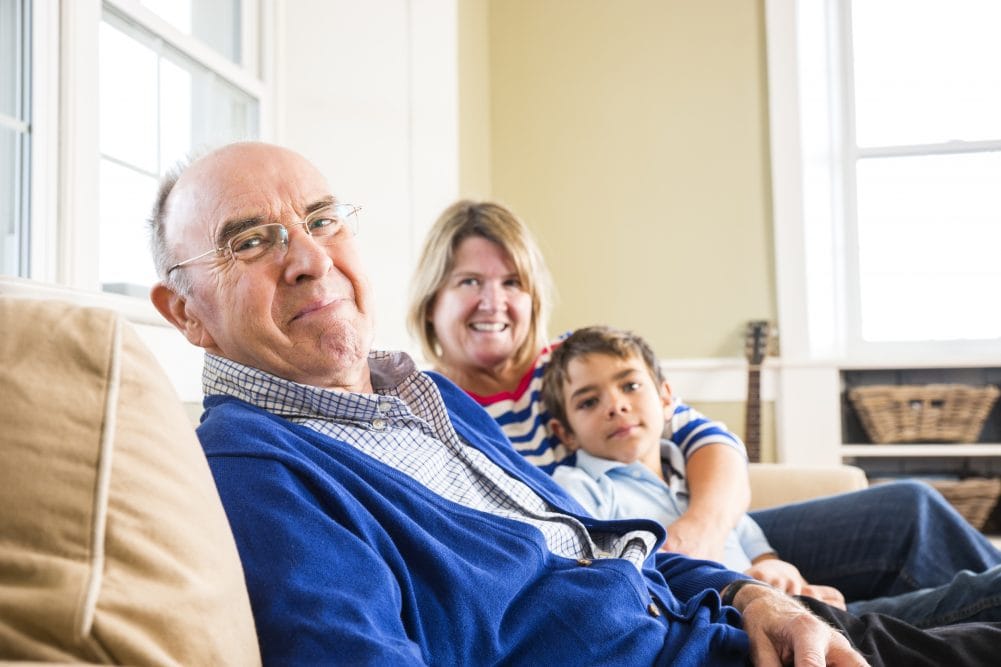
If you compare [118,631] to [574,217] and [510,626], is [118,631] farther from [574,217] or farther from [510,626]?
[574,217]

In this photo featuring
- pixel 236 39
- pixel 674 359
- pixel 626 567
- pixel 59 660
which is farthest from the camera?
pixel 674 359

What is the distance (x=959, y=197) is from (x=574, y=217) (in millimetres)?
1709

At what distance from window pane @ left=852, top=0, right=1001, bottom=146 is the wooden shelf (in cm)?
139

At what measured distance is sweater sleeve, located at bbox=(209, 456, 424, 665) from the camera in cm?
82

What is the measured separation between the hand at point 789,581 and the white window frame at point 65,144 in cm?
136

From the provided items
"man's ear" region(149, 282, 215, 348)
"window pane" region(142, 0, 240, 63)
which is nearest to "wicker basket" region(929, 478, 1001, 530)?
"window pane" region(142, 0, 240, 63)

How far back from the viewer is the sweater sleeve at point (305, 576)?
2.69 ft

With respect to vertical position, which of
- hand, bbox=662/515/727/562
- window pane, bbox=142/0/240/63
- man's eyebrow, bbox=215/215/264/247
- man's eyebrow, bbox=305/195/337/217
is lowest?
hand, bbox=662/515/727/562

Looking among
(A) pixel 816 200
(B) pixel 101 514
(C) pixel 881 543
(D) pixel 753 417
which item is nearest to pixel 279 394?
(B) pixel 101 514

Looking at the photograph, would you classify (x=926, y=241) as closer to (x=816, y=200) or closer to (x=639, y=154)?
(x=816, y=200)

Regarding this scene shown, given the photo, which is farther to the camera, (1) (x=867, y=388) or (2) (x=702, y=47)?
(2) (x=702, y=47)

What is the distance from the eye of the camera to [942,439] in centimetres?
381

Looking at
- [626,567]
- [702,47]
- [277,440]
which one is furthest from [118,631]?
[702,47]

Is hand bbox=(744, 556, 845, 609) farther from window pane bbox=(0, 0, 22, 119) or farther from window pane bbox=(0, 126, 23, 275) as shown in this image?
window pane bbox=(0, 0, 22, 119)
